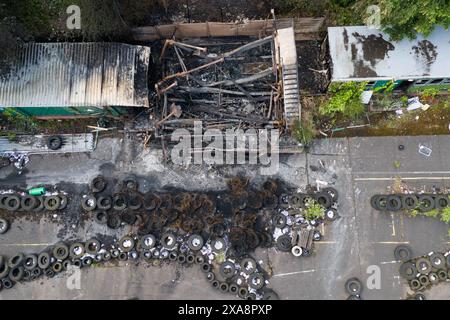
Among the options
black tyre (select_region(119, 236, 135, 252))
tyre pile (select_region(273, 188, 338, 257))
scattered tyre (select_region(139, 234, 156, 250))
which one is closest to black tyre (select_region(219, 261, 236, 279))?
tyre pile (select_region(273, 188, 338, 257))

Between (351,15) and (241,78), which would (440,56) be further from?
(241,78)

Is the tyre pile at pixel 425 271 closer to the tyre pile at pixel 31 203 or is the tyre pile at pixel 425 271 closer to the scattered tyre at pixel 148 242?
the scattered tyre at pixel 148 242

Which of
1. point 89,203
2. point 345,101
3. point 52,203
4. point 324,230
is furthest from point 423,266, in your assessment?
point 52,203

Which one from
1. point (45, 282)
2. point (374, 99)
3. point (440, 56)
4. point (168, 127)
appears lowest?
point (45, 282)

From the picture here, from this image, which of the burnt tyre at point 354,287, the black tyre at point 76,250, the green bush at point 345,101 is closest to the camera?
the burnt tyre at point 354,287

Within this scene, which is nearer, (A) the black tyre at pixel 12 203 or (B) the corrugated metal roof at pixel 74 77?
(B) the corrugated metal roof at pixel 74 77

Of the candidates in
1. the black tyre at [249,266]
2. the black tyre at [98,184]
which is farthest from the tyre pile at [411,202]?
the black tyre at [98,184]

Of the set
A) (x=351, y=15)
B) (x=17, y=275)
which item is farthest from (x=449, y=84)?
(x=17, y=275)

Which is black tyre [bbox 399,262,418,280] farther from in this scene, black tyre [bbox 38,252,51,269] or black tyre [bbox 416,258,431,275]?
black tyre [bbox 38,252,51,269]
